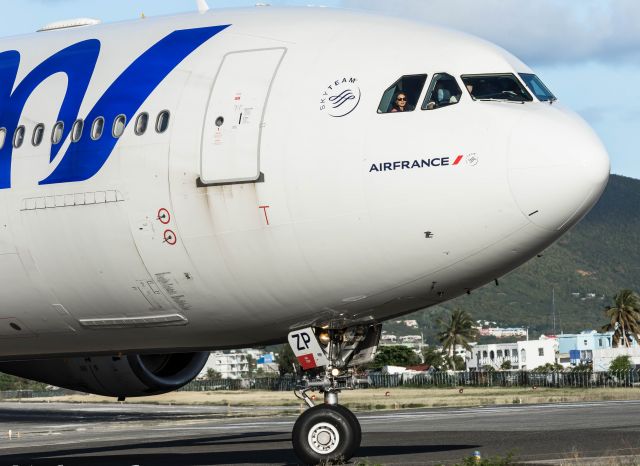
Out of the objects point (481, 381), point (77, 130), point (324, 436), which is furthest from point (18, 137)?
point (481, 381)

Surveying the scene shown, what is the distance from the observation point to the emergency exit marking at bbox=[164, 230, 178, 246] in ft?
55.5

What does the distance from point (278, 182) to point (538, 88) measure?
12.2 feet

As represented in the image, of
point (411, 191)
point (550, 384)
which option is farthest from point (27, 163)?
point (550, 384)

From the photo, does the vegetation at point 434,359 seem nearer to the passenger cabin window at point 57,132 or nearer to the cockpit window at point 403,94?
the passenger cabin window at point 57,132

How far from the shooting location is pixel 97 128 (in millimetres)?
17609

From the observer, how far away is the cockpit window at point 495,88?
16.2 metres

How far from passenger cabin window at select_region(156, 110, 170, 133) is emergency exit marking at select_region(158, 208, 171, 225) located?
111 cm

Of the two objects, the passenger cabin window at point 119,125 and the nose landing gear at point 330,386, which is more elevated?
the passenger cabin window at point 119,125

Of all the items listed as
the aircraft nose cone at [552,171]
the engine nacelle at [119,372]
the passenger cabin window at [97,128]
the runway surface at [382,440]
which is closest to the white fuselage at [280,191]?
the aircraft nose cone at [552,171]

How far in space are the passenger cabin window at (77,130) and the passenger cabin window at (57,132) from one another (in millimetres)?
232

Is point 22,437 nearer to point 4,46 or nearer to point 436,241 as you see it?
point 4,46

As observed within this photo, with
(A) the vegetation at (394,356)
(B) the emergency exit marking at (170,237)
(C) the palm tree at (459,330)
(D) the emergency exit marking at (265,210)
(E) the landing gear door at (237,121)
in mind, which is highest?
(C) the palm tree at (459,330)

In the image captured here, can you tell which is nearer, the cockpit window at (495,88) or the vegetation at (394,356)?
the cockpit window at (495,88)

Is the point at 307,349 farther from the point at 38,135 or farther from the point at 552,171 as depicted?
the point at 38,135
